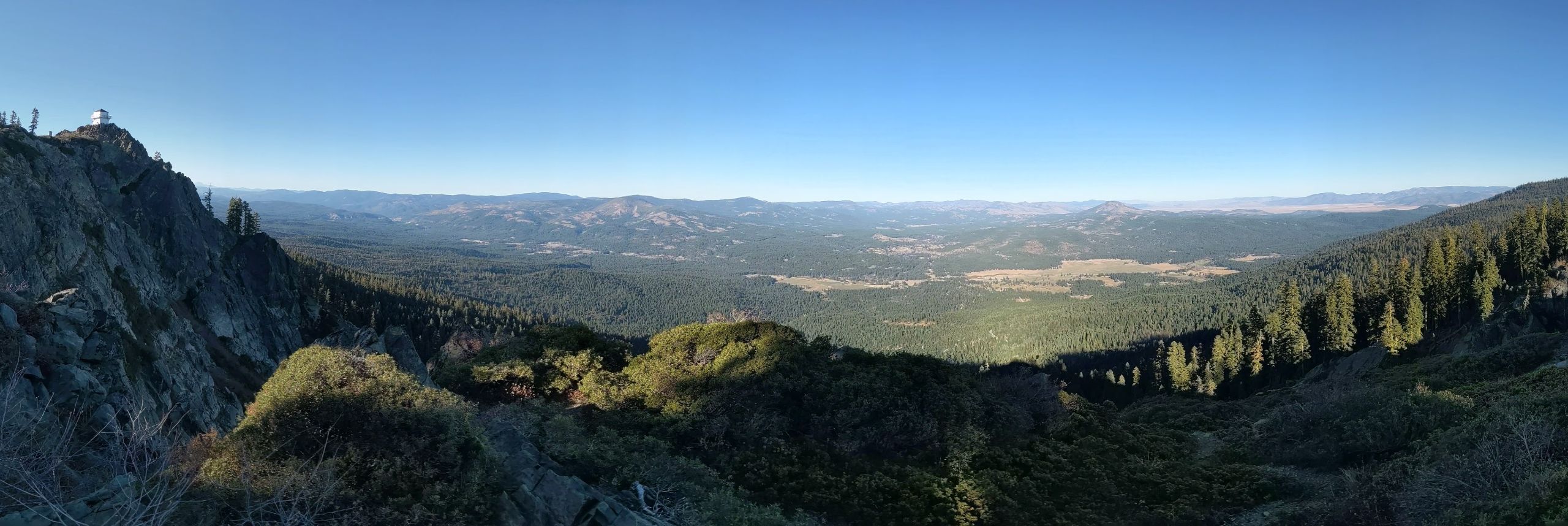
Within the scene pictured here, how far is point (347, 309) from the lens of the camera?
3401 inches

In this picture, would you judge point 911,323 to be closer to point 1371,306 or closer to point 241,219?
point 1371,306

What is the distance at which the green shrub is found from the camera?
33.6 feet

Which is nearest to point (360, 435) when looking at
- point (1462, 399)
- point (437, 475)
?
point (437, 475)

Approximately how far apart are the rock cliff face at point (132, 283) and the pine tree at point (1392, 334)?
7114 centimetres

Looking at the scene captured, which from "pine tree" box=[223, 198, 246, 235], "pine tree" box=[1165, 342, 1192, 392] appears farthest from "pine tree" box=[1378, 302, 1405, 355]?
"pine tree" box=[223, 198, 246, 235]

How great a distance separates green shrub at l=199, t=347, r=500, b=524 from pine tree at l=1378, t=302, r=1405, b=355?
65.6 meters

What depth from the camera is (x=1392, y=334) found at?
A: 4941cm

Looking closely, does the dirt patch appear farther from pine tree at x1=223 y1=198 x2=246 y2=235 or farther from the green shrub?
the green shrub

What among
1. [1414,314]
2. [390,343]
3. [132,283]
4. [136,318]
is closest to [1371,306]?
[1414,314]

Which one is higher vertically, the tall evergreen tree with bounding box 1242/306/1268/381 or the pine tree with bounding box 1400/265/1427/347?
the pine tree with bounding box 1400/265/1427/347

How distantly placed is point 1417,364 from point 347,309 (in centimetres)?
11441

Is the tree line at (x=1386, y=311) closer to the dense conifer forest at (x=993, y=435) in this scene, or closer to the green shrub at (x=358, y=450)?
the dense conifer forest at (x=993, y=435)

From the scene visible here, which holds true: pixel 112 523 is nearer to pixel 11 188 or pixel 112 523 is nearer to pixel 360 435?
pixel 360 435

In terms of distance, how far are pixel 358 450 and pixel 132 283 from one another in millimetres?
46837
